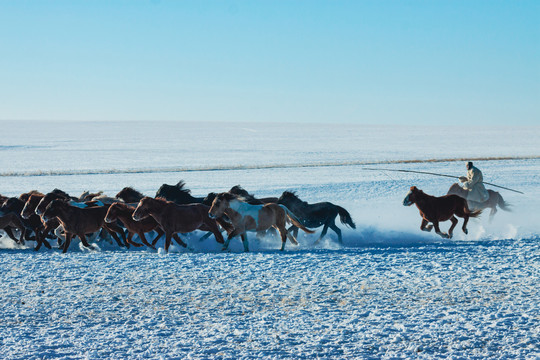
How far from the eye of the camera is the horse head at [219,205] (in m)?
9.78

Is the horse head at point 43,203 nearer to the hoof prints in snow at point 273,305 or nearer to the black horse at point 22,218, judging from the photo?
the black horse at point 22,218

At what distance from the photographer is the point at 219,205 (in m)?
9.84

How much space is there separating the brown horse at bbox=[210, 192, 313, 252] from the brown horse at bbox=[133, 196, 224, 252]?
47cm

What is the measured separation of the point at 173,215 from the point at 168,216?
8cm

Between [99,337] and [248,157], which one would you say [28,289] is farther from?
[248,157]

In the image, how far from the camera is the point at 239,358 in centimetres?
505

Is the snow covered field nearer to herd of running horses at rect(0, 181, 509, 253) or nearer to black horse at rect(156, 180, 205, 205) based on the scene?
herd of running horses at rect(0, 181, 509, 253)

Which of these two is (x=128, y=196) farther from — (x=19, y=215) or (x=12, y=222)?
(x=12, y=222)

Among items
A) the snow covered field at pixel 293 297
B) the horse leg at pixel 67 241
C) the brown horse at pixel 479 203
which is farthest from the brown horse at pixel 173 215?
the brown horse at pixel 479 203

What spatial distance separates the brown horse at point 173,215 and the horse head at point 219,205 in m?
0.46

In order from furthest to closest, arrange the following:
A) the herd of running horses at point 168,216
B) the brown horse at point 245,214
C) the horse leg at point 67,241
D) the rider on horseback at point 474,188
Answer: the rider on horseback at point 474,188
the horse leg at point 67,241
the herd of running horses at point 168,216
the brown horse at point 245,214

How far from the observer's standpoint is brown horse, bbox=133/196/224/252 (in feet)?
32.4

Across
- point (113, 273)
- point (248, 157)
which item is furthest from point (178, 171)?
point (113, 273)

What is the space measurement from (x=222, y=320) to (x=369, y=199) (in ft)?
42.3
